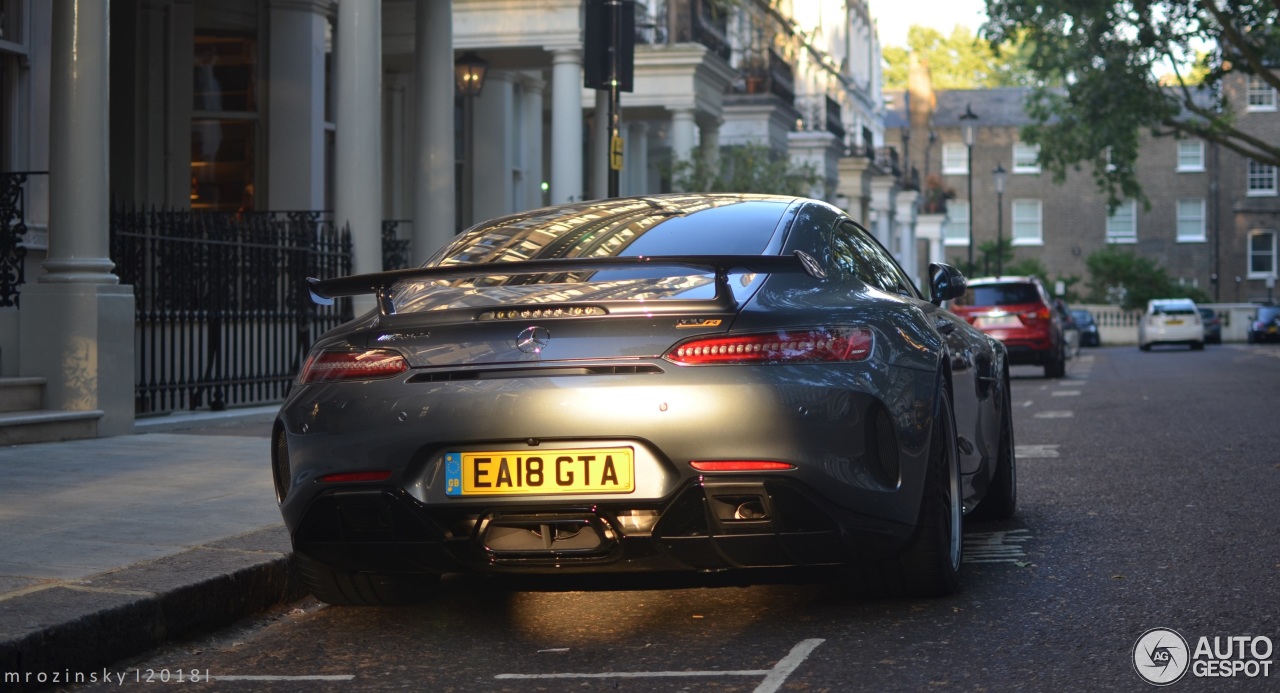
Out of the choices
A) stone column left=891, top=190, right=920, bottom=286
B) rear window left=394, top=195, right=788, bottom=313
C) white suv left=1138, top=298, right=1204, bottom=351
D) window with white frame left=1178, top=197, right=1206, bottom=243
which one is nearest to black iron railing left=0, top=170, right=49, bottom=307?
rear window left=394, top=195, right=788, bottom=313

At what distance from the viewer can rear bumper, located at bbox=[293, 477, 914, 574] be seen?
15.1 ft

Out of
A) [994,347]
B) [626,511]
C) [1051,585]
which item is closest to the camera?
[626,511]

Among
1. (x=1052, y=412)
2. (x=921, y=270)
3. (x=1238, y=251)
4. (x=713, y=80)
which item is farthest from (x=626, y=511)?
(x=1238, y=251)

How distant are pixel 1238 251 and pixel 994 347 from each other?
7497cm

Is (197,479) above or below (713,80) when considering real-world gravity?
below

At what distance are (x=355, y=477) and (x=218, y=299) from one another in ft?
27.5

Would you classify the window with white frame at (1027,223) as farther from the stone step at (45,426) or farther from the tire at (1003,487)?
the tire at (1003,487)

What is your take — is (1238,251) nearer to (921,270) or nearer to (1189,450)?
(921,270)

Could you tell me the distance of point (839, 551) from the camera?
4.78 metres

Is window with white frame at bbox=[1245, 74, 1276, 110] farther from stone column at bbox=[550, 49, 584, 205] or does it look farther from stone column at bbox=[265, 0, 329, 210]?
stone column at bbox=[265, 0, 329, 210]

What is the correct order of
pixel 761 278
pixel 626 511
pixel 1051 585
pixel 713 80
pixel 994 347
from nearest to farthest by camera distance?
pixel 626 511, pixel 761 278, pixel 1051 585, pixel 994 347, pixel 713 80

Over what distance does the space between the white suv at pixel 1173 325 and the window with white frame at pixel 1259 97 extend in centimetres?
3227

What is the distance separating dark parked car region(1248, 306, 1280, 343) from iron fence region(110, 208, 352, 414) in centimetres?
5138

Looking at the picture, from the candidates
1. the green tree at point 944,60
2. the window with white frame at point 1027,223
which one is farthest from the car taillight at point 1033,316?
the green tree at point 944,60
